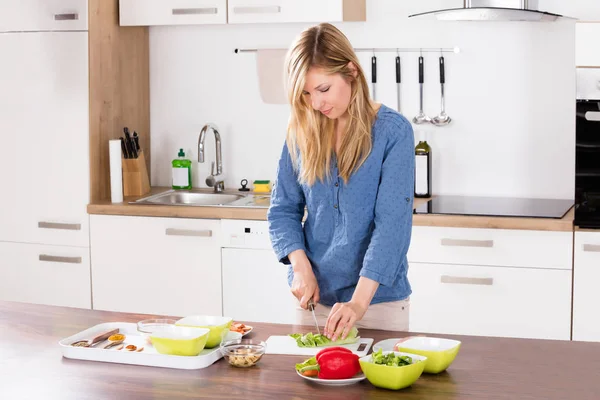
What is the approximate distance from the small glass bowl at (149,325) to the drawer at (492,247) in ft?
4.93

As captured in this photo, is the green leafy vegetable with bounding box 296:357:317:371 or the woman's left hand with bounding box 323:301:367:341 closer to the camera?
the green leafy vegetable with bounding box 296:357:317:371

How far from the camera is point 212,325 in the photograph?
207 cm

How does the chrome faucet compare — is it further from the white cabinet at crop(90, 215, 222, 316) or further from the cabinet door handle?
the cabinet door handle

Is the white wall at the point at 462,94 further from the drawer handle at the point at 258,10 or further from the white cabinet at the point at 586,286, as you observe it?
the white cabinet at the point at 586,286

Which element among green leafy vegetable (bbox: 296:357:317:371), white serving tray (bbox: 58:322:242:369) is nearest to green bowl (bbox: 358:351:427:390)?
green leafy vegetable (bbox: 296:357:317:371)

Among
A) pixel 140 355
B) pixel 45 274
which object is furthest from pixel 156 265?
pixel 140 355

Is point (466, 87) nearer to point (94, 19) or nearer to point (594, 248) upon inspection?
point (594, 248)

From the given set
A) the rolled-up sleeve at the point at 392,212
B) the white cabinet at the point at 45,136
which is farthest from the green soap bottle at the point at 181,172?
the rolled-up sleeve at the point at 392,212

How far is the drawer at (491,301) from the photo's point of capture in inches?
130

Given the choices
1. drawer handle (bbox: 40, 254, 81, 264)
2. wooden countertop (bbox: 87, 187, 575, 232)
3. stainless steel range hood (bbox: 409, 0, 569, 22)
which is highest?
stainless steel range hood (bbox: 409, 0, 569, 22)

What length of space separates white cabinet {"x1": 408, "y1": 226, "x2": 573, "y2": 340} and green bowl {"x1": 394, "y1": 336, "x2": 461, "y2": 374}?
1.45 m

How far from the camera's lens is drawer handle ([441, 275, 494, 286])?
11.0ft

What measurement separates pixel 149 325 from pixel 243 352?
0.99ft

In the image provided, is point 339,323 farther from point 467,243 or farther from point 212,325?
point 467,243
